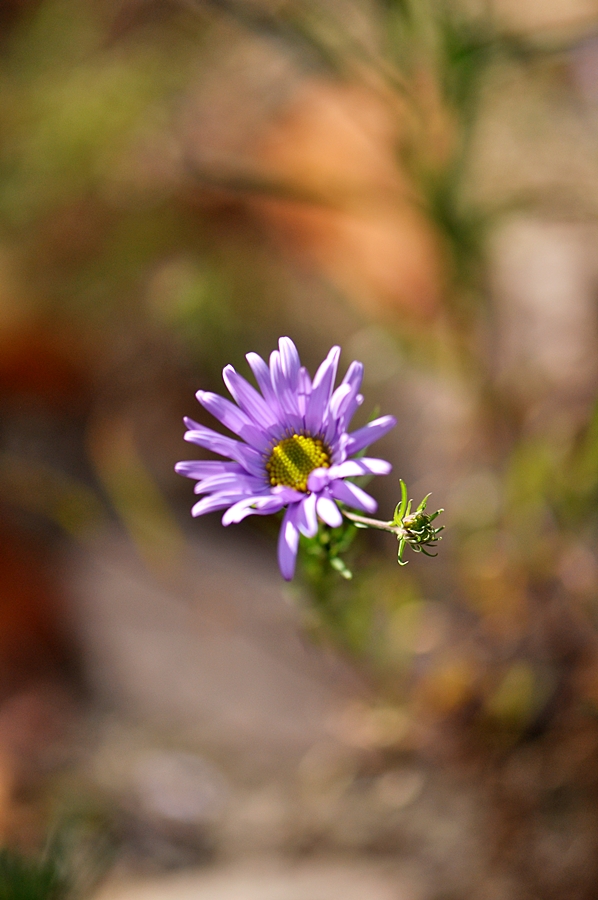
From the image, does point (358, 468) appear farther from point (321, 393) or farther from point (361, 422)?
point (361, 422)

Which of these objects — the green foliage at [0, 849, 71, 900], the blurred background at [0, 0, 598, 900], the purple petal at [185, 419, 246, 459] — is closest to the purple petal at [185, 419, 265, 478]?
the purple petal at [185, 419, 246, 459]

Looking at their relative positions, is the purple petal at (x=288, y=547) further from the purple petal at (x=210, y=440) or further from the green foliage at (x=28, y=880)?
the green foliage at (x=28, y=880)

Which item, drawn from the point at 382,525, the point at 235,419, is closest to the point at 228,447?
the point at 235,419

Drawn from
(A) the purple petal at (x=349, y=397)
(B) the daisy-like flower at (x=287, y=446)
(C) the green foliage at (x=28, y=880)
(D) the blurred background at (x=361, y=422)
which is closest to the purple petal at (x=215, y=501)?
(B) the daisy-like flower at (x=287, y=446)

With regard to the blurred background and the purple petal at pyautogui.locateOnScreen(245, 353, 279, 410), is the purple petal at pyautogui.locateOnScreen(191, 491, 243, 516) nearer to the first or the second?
the purple petal at pyautogui.locateOnScreen(245, 353, 279, 410)

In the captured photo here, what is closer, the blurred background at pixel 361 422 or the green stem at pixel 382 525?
the green stem at pixel 382 525
